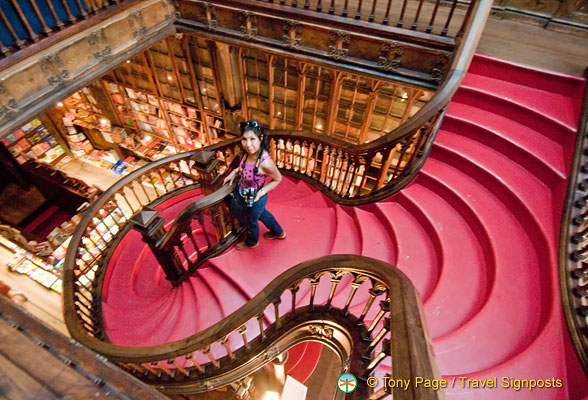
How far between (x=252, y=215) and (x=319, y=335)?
1189mm

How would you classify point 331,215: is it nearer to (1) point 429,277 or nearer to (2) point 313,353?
(1) point 429,277

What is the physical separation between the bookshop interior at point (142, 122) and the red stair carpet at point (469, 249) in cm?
96

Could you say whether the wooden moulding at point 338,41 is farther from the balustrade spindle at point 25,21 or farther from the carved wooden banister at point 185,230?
the carved wooden banister at point 185,230

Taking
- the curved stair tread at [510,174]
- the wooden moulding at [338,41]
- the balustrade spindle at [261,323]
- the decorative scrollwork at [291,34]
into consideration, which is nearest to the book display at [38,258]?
the wooden moulding at [338,41]

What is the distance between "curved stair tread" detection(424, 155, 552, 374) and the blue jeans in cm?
171

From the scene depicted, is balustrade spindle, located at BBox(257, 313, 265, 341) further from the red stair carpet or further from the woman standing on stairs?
the woman standing on stairs

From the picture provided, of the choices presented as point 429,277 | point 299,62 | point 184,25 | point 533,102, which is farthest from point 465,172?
point 184,25

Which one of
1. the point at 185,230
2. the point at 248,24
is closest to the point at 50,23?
the point at 248,24

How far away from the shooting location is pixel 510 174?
8.82ft

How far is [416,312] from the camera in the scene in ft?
3.91

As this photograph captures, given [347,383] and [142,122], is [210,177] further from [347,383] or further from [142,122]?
[142,122]

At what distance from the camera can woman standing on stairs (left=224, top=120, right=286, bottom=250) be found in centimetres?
237

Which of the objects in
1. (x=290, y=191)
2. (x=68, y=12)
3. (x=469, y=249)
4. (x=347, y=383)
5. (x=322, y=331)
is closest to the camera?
(x=347, y=383)

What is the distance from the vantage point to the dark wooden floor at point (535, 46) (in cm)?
321
